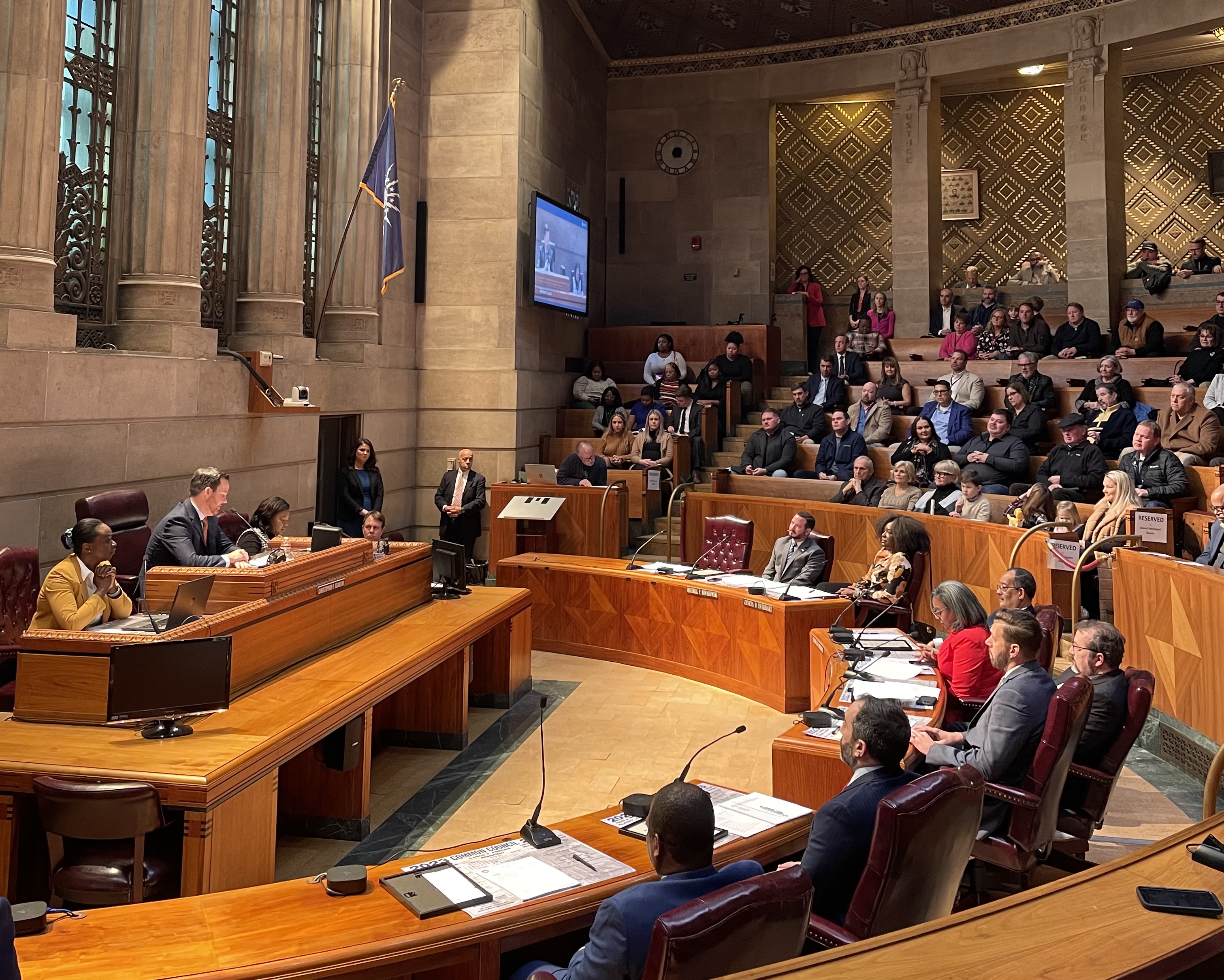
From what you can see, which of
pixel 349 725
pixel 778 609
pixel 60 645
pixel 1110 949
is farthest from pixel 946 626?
pixel 60 645

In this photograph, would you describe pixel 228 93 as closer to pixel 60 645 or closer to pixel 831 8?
pixel 60 645

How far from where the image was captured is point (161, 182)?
25.8 feet

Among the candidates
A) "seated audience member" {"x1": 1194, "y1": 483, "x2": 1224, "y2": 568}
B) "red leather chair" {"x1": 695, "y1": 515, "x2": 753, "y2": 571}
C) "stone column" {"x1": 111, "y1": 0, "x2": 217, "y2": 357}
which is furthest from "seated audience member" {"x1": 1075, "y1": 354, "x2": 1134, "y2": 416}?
"stone column" {"x1": 111, "y1": 0, "x2": 217, "y2": 357}

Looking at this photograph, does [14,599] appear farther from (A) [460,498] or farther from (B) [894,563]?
(A) [460,498]

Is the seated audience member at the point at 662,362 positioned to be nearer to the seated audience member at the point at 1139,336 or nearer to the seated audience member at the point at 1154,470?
the seated audience member at the point at 1139,336

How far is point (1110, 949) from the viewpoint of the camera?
205 cm

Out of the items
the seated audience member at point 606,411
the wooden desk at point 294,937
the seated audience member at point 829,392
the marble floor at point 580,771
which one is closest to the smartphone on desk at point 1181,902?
the wooden desk at point 294,937

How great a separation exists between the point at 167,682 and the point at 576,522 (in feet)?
22.4

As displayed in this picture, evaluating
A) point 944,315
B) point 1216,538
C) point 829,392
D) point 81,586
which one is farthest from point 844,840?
point 944,315

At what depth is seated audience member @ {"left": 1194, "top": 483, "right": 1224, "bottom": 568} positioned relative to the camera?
6559 mm

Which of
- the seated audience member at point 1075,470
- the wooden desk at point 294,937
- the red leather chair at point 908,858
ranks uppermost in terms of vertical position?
the seated audience member at point 1075,470

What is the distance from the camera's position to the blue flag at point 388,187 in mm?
9773

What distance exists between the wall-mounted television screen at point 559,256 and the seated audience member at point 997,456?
5.29m

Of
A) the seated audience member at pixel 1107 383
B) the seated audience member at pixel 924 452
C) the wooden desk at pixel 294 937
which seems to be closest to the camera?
the wooden desk at pixel 294 937
